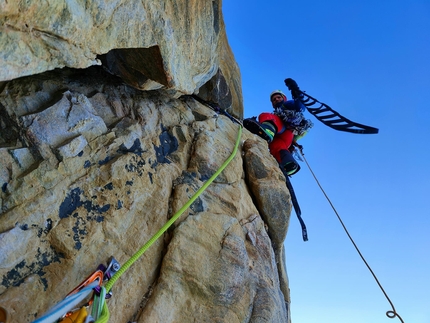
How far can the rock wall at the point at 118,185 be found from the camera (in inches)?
93.8

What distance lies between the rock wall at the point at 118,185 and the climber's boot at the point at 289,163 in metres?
2.28

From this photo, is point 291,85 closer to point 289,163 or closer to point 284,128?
point 284,128

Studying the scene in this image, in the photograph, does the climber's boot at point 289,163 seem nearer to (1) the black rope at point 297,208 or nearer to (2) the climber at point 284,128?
(2) the climber at point 284,128

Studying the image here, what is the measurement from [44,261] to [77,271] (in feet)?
0.84

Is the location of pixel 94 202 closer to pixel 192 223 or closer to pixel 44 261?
pixel 44 261

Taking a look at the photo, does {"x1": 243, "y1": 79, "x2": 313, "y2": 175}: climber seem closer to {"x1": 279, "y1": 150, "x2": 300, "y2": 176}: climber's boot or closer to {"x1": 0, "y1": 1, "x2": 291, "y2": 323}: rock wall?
{"x1": 279, "y1": 150, "x2": 300, "y2": 176}: climber's boot

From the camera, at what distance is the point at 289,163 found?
6488 millimetres

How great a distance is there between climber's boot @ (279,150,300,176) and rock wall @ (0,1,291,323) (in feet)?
7.49

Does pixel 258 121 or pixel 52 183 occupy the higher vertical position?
pixel 258 121

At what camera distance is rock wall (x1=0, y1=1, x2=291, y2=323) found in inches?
93.8

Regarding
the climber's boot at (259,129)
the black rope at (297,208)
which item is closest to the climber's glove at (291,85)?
the climber's boot at (259,129)

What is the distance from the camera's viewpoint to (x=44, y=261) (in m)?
2.53

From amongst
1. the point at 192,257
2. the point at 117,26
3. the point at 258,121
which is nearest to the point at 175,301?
the point at 192,257

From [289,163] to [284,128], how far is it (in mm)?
1016
